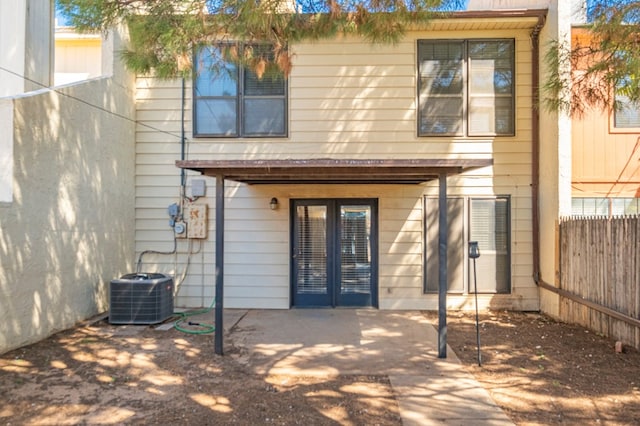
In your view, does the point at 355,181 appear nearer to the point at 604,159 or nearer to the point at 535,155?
the point at 535,155

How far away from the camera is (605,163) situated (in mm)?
7203

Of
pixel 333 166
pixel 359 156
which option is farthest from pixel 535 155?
pixel 333 166

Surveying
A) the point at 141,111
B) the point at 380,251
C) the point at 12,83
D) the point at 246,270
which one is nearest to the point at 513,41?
the point at 380,251

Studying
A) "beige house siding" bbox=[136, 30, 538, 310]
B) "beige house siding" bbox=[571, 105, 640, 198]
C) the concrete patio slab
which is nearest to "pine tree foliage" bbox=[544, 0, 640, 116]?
"beige house siding" bbox=[136, 30, 538, 310]

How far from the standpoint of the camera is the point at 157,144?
7.25 m

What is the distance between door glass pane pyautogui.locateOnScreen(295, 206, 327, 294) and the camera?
7.17 m

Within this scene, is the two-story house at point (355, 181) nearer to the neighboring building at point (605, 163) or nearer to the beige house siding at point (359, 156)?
the beige house siding at point (359, 156)

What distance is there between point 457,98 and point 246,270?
4.57 metres

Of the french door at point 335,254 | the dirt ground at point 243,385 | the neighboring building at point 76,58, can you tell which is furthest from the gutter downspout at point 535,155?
the neighboring building at point 76,58

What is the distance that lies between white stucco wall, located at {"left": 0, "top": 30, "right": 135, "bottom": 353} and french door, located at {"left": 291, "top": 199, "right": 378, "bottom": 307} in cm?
291

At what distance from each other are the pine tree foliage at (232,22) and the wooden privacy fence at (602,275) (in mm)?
3410

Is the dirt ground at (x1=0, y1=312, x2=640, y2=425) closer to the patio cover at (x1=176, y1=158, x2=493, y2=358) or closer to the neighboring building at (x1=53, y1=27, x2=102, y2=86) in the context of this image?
the patio cover at (x1=176, y1=158, x2=493, y2=358)

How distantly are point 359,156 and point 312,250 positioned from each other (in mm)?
1773

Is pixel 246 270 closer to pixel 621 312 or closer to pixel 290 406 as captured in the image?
pixel 290 406
